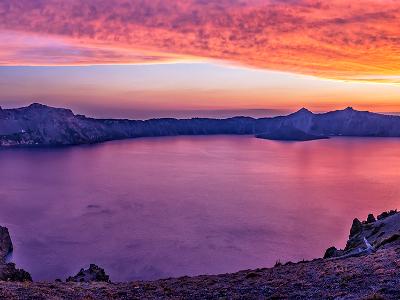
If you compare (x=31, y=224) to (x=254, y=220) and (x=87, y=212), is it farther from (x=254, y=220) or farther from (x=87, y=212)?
(x=254, y=220)

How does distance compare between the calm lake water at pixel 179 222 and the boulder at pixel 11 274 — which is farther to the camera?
the calm lake water at pixel 179 222

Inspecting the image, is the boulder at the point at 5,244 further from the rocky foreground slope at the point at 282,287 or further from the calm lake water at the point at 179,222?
the rocky foreground slope at the point at 282,287

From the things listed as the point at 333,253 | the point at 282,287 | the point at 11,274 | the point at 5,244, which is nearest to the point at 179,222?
the point at 5,244

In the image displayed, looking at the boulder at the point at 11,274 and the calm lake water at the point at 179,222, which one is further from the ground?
the boulder at the point at 11,274

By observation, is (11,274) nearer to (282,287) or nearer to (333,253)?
(333,253)

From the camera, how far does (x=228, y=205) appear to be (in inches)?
5236

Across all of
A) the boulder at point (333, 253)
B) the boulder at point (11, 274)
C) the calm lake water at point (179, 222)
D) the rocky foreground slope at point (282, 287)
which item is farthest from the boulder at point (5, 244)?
the rocky foreground slope at point (282, 287)

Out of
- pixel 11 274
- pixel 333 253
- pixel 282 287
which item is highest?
pixel 282 287

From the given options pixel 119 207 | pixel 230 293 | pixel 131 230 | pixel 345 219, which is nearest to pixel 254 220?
pixel 345 219

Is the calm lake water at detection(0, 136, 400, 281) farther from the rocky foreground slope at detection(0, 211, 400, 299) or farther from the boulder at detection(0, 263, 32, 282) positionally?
the rocky foreground slope at detection(0, 211, 400, 299)

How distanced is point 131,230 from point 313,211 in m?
62.4

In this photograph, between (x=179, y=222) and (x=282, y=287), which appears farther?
(x=179, y=222)

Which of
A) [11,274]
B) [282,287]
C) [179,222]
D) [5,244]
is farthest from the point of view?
[179,222]

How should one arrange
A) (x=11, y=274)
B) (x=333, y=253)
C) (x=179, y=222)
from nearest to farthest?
(x=333, y=253) < (x=11, y=274) < (x=179, y=222)
